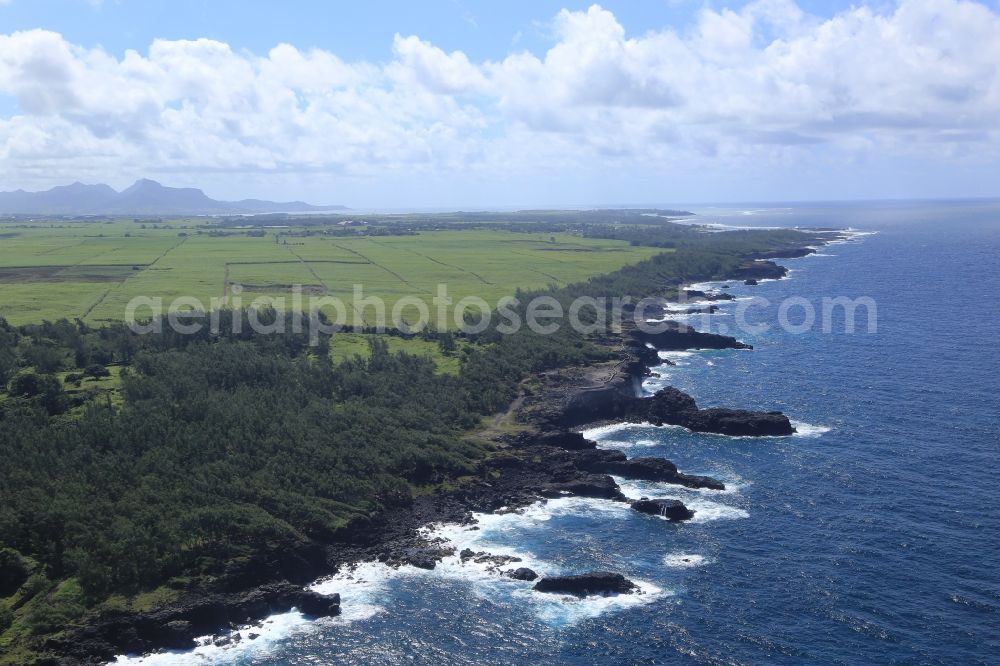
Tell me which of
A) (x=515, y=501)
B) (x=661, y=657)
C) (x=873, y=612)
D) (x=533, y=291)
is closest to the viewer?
(x=661, y=657)

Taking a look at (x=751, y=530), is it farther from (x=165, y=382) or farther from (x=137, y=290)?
(x=137, y=290)

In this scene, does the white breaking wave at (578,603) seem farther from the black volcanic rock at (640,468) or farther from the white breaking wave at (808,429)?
the white breaking wave at (808,429)

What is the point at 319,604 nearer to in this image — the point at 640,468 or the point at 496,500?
the point at 496,500

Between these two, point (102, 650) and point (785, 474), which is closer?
point (102, 650)

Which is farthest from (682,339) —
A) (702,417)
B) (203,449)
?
(203,449)

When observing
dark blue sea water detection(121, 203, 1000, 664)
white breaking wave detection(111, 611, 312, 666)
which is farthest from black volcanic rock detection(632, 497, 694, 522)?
white breaking wave detection(111, 611, 312, 666)

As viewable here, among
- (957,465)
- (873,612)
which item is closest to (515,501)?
(873,612)
